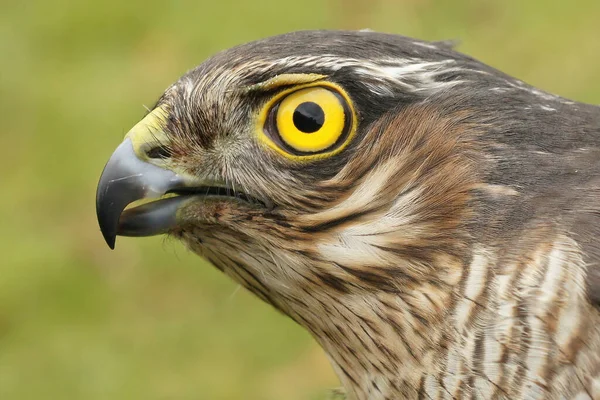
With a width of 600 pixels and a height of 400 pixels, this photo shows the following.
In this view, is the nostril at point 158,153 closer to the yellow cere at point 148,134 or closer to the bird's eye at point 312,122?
the yellow cere at point 148,134

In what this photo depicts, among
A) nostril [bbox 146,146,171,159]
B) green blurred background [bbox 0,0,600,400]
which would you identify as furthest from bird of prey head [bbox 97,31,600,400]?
green blurred background [bbox 0,0,600,400]

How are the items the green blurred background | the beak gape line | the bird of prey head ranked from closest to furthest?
1. the bird of prey head
2. the beak gape line
3. the green blurred background

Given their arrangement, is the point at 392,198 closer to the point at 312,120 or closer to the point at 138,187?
the point at 312,120

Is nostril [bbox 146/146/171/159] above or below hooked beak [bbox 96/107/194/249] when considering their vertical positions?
above

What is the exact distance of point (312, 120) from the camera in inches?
101

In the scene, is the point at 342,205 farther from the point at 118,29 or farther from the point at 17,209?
the point at 118,29

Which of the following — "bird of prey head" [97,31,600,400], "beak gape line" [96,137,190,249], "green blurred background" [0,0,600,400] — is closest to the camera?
"bird of prey head" [97,31,600,400]

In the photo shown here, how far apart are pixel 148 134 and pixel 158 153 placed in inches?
2.7

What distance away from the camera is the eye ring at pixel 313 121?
2549 millimetres

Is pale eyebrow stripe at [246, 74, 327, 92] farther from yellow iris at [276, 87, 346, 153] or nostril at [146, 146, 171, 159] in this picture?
nostril at [146, 146, 171, 159]

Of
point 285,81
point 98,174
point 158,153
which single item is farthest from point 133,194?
point 98,174

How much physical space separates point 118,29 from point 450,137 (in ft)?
23.4

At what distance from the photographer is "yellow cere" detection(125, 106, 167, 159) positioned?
2.68 m

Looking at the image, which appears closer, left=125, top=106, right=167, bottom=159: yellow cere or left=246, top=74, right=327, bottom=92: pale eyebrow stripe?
left=246, top=74, right=327, bottom=92: pale eyebrow stripe
